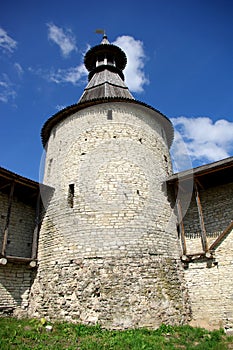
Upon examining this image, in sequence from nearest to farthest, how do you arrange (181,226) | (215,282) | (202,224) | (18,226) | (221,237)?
(215,282) → (221,237) → (202,224) → (181,226) → (18,226)

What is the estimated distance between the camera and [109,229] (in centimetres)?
837

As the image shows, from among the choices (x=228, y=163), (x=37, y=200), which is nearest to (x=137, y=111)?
(x=228, y=163)

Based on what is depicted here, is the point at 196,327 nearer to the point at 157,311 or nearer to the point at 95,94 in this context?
the point at 157,311

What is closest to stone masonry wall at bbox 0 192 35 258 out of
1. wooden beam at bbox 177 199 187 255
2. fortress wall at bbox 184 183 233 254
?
wooden beam at bbox 177 199 187 255

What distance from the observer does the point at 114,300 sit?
742 centimetres

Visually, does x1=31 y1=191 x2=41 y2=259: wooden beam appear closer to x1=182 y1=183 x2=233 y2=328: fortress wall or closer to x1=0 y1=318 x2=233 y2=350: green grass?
x1=0 y1=318 x2=233 y2=350: green grass

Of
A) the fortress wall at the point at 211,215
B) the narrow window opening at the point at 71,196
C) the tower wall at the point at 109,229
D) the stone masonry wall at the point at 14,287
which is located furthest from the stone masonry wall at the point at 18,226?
the fortress wall at the point at 211,215

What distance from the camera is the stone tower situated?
7582mm

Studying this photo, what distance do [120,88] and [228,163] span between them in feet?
22.6

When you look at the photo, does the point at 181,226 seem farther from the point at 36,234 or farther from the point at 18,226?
the point at 18,226

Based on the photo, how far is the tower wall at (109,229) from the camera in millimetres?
7570

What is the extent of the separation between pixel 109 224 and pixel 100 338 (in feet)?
10.3

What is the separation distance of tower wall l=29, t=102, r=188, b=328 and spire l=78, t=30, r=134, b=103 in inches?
89.6

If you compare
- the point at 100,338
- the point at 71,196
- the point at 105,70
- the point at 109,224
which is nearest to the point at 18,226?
the point at 71,196
